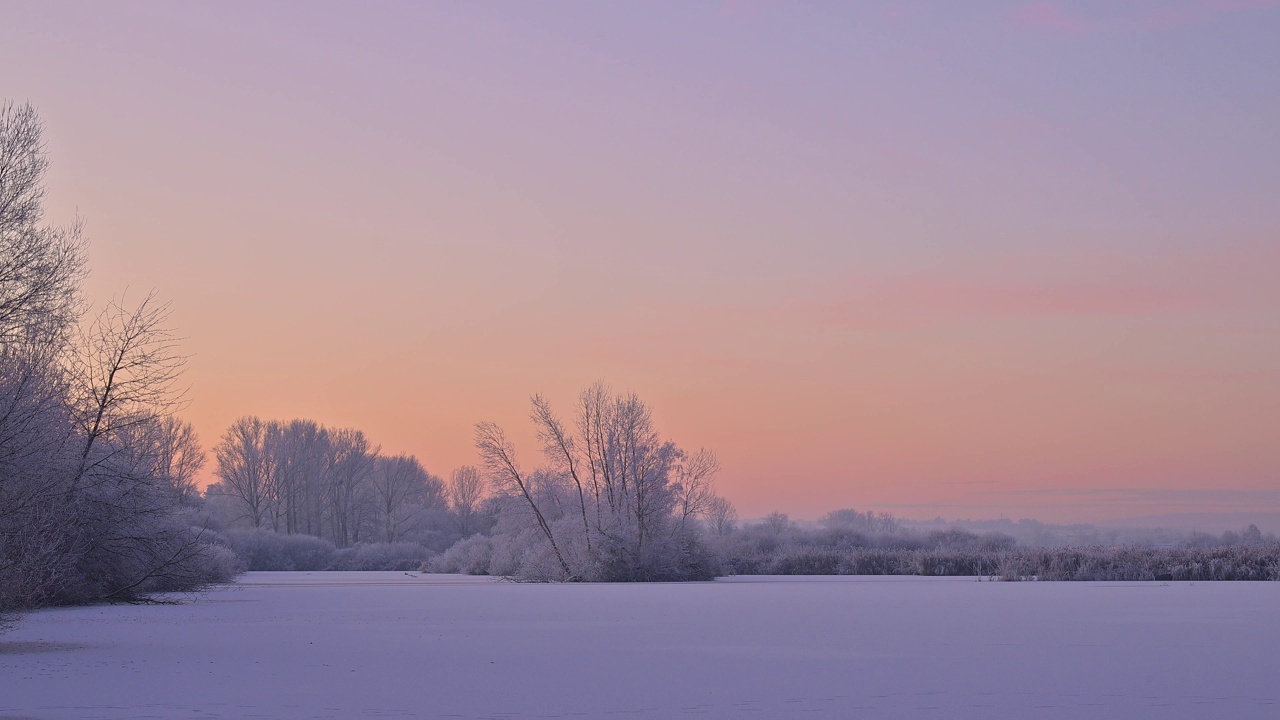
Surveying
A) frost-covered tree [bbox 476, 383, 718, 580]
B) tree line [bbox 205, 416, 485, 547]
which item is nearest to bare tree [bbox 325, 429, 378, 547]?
tree line [bbox 205, 416, 485, 547]

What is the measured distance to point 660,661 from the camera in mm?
10078

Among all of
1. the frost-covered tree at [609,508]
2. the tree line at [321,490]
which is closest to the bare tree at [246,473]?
the tree line at [321,490]

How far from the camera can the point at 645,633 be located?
13.1 meters

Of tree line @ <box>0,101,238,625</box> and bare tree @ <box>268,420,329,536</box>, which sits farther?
bare tree @ <box>268,420,329,536</box>

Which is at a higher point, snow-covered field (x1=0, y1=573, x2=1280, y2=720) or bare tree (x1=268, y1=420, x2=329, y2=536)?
bare tree (x1=268, y1=420, x2=329, y2=536)

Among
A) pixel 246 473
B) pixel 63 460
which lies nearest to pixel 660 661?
pixel 63 460

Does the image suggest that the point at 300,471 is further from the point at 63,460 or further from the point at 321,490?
the point at 63,460

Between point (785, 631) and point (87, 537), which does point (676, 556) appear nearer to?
point (87, 537)

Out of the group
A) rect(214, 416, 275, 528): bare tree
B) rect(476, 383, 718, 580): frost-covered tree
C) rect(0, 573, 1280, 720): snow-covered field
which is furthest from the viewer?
rect(214, 416, 275, 528): bare tree

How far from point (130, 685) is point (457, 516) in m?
60.4

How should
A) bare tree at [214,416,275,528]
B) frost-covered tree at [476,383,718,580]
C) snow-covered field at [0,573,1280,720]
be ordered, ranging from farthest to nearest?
bare tree at [214,416,275,528] → frost-covered tree at [476,383,718,580] → snow-covered field at [0,573,1280,720]

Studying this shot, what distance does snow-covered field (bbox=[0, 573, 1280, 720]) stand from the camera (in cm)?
738

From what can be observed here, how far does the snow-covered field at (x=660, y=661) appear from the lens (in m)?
7.38

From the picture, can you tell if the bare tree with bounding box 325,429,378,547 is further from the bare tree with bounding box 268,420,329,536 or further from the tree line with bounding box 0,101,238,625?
the tree line with bounding box 0,101,238,625
